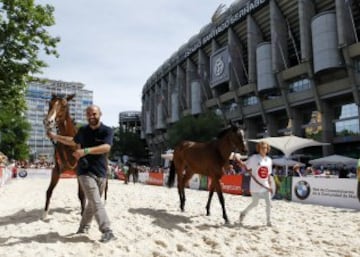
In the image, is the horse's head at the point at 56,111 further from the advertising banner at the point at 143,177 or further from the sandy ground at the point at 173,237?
the advertising banner at the point at 143,177

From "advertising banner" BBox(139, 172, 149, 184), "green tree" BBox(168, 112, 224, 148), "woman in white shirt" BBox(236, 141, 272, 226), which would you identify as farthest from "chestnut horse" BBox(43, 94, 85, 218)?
"green tree" BBox(168, 112, 224, 148)

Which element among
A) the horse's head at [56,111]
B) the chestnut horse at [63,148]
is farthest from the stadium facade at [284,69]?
the horse's head at [56,111]

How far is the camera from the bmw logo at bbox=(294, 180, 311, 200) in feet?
55.3

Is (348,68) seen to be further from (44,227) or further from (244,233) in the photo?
(44,227)

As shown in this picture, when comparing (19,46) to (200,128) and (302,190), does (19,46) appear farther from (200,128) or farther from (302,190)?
(200,128)

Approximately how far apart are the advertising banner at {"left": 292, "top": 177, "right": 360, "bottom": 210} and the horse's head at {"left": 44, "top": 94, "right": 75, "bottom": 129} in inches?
450

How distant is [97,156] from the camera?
6.12m

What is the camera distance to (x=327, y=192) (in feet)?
52.1

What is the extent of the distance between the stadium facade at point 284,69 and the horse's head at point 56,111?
29.5 metres

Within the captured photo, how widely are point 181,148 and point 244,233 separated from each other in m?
4.20

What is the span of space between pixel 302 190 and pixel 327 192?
1362 millimetres

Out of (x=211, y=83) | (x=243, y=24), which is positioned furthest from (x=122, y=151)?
(x=243, y=24)

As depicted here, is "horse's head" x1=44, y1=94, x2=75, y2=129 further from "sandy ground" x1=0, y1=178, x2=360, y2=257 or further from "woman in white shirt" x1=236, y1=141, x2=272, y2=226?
"woman in white shirt" x1=236, y1=141, x2=272, y2=226

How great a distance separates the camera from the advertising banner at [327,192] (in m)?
14.8
